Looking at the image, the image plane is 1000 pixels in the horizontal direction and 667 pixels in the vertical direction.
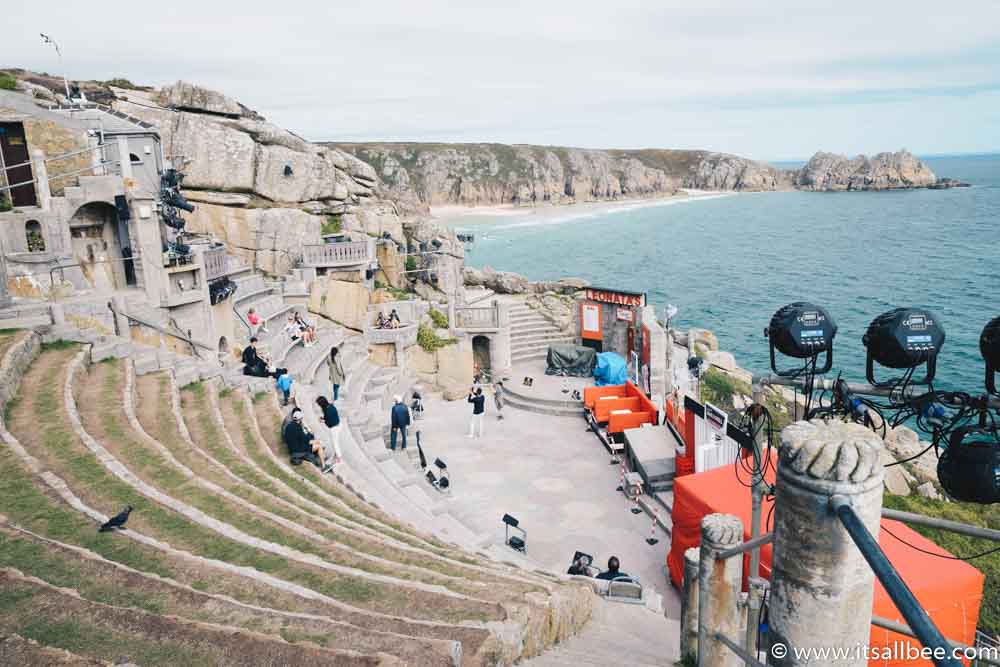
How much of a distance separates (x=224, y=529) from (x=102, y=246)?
50.7ft

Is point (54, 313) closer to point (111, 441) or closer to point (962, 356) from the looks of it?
point (111, 441)

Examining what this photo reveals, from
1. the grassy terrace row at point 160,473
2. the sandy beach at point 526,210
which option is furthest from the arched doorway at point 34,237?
the sandy beach at point 526,210

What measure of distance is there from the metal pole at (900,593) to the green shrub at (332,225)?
33.8 metres

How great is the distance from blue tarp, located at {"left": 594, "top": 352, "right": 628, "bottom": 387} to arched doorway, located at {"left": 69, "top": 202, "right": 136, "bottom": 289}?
55.7 ft

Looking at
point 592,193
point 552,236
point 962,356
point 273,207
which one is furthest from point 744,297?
point 592,193

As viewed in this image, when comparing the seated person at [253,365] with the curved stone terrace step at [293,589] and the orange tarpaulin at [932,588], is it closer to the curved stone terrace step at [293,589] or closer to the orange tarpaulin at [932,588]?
the curved stone terrace step at [293,589]

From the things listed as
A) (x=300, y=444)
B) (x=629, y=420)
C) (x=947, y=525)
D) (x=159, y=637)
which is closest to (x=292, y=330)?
(x=300, y=444)

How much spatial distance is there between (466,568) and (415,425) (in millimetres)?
13425

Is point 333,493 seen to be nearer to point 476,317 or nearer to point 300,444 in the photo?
point 300,444

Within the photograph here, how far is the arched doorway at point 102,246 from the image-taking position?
64.5 ft

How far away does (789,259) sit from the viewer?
3265 inches

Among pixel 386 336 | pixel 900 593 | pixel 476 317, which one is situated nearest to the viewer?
pixel 900 593

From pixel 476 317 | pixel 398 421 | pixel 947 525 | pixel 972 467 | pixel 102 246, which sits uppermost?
pixel 102 246

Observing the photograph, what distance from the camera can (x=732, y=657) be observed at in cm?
662
